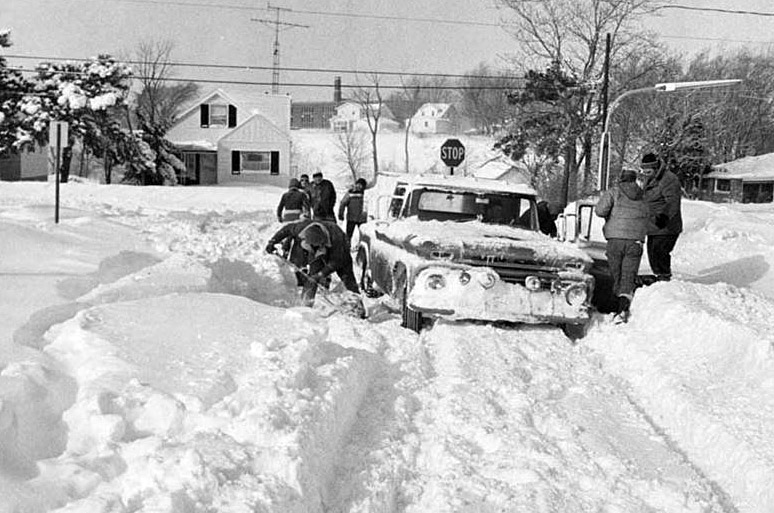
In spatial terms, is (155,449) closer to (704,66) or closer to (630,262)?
(630,262)

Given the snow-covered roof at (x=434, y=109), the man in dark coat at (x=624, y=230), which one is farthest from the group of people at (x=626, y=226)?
the snow-covered roof at (x=434, y=109)

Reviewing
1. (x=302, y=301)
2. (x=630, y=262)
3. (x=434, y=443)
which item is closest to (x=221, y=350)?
(x=434, y=443)

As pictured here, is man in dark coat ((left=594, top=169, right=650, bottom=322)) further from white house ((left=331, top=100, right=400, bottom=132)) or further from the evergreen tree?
white house ((left=331, top=100, right=400, bottom=132))

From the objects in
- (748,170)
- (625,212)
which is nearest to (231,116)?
(748,170)

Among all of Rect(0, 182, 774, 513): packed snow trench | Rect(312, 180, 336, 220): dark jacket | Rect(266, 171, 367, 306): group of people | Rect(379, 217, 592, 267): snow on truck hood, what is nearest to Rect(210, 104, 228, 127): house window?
Rect(312, 180, 336, 220): dark jacket

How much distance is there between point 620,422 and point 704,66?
217 ft

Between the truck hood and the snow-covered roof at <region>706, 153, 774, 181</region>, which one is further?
the snow-covered roof at <region>706, 153, 774, 181</region>

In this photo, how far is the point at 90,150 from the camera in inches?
1665

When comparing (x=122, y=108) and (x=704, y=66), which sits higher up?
(x=704, y=66)

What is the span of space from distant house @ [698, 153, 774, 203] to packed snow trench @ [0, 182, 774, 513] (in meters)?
48.1

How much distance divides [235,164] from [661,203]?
4433cm

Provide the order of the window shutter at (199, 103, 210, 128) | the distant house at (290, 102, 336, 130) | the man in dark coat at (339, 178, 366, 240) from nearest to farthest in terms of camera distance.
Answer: the man in dark coat at (339, 178, 366, 240)
the window shutter at (199, 103, 210, 128)
the distant house at (290, 102, 336, 130)

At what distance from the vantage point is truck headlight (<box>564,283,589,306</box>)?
8.30 m

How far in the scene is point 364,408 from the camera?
18.5 ft
